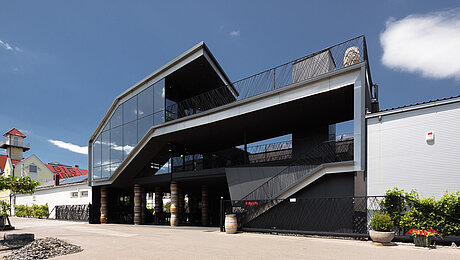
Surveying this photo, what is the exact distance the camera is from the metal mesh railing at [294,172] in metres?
14.6

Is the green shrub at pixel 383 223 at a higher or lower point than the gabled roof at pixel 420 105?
lower

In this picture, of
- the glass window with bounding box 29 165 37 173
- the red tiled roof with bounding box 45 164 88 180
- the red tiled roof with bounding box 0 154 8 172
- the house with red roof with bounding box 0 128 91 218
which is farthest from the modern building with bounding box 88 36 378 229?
the red tiled roof with bounding box 0 154 8 172

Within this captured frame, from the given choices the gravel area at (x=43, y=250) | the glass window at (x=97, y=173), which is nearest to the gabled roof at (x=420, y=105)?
the gravel area at (x=43, y=250)

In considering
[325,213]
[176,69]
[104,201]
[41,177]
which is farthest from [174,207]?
[41,177]

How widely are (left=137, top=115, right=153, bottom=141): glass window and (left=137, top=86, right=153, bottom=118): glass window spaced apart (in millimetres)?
377

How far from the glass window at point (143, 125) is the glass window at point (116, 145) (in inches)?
108

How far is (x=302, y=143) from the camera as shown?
1911 cm

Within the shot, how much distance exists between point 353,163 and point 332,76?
13.1ft

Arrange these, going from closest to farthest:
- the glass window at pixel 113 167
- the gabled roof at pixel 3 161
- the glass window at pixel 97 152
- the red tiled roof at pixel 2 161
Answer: the glass window at pixel 113 167, the glass window at pixel 97 152, the gabled roof at pixel 3 161, the red tiled roof at pixel 2 161

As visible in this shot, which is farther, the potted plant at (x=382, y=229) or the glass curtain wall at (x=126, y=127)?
the glass curtain wall at (x=126, y=127)

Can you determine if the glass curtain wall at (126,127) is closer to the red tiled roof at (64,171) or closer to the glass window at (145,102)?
the glass window at (145,102)

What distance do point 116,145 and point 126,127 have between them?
6.52 ft

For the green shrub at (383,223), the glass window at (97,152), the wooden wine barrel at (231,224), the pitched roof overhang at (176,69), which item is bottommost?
the wooden wine barrel at (231,224)

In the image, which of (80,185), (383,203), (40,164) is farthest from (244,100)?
(40,164)
